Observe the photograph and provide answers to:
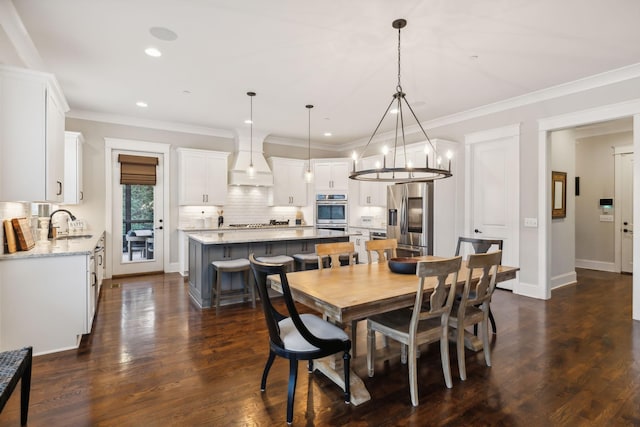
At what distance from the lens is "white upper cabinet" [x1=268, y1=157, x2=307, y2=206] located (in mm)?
7348

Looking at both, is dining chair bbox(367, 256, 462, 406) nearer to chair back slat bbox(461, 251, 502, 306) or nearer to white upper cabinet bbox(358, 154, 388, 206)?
chair back slat bbox(461, 251, 502, 306)

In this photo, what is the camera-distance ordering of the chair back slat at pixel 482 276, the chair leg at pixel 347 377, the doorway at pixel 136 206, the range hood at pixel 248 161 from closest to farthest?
the chair leg at pixel 347 377 < the chair back slat at pixel 482 276 < the doorway at pixel 136 206 < the range hood at pixel 248 161

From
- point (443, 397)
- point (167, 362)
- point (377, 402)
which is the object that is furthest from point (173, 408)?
point (443, 397)

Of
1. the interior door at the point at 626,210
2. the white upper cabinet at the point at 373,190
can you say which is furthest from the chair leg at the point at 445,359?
the interior door at the point at 626,210

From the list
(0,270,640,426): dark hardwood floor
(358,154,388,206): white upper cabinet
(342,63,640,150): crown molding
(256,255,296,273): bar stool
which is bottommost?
(0,270,640,426): dark hardwood floor

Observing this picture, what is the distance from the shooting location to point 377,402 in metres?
2.16

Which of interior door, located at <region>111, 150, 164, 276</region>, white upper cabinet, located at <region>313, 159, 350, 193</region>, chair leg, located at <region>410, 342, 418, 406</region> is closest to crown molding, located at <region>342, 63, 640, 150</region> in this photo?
white upper cabinet, located at <region>313, 159, 350, 193</region>

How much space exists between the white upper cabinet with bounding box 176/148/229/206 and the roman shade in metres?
0.48

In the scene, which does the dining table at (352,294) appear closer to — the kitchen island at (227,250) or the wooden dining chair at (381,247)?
the wooden dining chair at (381,247)

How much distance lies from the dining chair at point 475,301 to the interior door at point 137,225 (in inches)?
219

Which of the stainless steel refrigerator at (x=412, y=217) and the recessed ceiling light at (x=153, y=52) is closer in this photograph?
the recessed ceiling light at (x=153, y=52)

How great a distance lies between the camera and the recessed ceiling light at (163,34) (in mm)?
3002

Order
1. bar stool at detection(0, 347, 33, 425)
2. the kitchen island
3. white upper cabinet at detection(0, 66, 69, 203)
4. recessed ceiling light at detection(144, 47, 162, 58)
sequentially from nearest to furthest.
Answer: bar stool at detection(0, 347, 33, 425) < white upper cabinet at detection(0, 66, 69, 203) < recessed ceiling light at detection(144, 47, 162, 58) < the kitchen island

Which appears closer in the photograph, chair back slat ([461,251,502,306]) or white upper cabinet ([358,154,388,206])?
A: chair back slat ([461,251,502,306])
